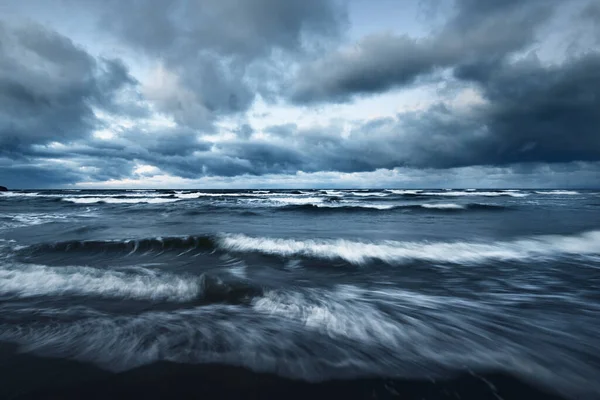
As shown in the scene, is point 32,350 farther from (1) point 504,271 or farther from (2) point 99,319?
(1) point 504,271

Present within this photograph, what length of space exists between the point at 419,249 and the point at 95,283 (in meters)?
7.15

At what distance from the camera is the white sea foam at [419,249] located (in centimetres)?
657

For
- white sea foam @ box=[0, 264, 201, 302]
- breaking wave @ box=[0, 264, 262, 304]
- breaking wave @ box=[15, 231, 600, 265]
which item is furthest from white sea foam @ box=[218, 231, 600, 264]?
white sea foam @ box=[0, 264, 201, 302]

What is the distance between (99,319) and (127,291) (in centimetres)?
102

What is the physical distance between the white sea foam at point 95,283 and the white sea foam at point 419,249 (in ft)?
8.73

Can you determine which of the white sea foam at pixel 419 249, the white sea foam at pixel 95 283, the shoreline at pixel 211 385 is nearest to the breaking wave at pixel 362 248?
the white sea foam at pixel 419 249

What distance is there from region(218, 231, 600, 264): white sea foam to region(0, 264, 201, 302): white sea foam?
2659mm

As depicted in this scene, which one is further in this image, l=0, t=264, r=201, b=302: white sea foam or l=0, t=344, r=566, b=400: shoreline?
l=0, t=264, r=201, b=302: white sea foam

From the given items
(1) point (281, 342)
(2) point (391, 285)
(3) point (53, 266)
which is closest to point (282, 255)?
(2) point (391, 285)

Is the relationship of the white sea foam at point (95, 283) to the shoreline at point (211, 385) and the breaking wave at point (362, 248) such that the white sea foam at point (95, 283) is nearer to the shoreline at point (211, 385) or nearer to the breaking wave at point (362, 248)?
the shoreline at point (211, 385)

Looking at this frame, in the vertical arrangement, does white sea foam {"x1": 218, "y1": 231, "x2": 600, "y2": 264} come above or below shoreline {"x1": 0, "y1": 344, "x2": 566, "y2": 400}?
below

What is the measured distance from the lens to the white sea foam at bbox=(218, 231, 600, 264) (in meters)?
6.57

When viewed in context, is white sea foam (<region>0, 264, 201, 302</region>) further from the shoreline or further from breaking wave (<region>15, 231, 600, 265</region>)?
Result: breaking wave (<region>15, 231, 600, 265</region>)

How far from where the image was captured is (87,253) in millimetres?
6645
